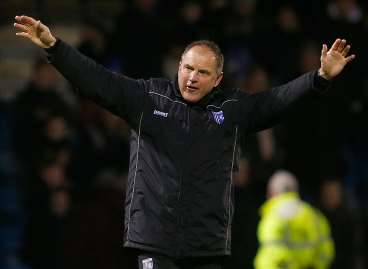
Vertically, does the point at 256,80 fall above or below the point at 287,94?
above

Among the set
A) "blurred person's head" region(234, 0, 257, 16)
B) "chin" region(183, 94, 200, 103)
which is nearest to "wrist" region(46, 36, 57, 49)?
"chin" region(183, 94, 200, 103)

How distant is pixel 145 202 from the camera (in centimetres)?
608

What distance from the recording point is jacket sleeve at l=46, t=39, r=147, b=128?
598cm

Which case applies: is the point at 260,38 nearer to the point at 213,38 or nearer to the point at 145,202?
the point at 213,38

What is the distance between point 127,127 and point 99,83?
4.81 meters

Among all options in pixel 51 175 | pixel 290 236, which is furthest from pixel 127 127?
pixel 290 236

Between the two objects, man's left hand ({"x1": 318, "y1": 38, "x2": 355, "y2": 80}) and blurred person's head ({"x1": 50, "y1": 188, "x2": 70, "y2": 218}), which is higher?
man's left hand ({"x1": 318, "y1": 38, "x2": 355, "y2": 80})

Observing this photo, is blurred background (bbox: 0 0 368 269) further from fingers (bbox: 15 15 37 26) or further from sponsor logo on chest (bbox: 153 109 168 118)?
fingers (bbox: 15 15 37 26)

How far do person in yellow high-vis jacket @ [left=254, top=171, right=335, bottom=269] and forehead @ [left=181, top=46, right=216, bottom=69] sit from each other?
97.9 inches

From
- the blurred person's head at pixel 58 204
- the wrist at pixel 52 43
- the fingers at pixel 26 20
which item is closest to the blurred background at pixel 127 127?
the blurred person's head at pixel 58 204

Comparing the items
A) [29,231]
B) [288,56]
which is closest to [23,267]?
[29,231]

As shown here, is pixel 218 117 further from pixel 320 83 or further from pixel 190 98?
pixel 320 83

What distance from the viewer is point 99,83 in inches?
239

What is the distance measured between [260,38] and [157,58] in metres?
1.28
